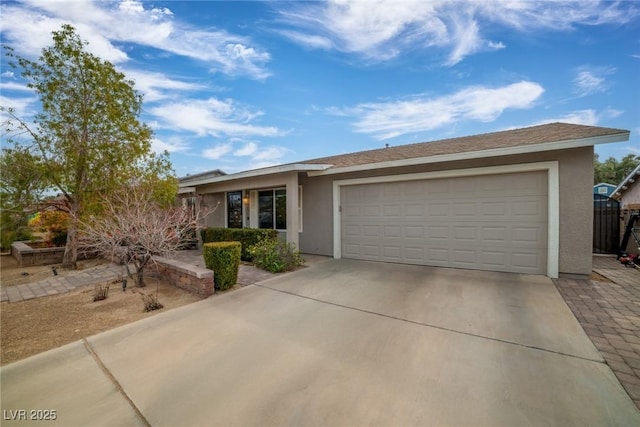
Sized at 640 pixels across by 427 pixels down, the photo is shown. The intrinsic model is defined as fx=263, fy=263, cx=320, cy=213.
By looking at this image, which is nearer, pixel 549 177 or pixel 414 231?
pixel 549 177

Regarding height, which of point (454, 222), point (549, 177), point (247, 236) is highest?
point (549, 177)

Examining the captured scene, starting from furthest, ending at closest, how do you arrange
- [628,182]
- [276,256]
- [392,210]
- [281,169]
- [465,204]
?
1. [628,182]
2. [281,169]
3. [392,210]
4. [276,256]
5. [465,204]

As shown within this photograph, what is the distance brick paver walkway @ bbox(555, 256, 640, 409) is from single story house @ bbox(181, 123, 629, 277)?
650 millimetres

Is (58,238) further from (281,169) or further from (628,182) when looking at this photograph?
(628,182)

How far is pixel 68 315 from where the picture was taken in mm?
4328

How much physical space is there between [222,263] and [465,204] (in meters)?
5.64

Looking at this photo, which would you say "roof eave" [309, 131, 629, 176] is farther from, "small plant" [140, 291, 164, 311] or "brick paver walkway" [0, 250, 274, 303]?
"small plant" [140, 291, 164, 311]

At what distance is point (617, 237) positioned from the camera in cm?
818

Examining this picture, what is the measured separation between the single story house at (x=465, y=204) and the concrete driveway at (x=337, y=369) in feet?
5.51

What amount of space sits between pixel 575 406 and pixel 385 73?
35.8 feet

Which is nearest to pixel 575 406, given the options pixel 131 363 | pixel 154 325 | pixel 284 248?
pixel 131 363

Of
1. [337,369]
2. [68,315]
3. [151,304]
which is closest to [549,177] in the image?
[337,369]

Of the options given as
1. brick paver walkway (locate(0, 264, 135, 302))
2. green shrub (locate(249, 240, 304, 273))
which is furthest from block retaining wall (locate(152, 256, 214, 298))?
green shrub (locate(249, 240, 304, 273))

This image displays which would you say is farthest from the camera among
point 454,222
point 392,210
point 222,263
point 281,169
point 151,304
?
point 281,169
